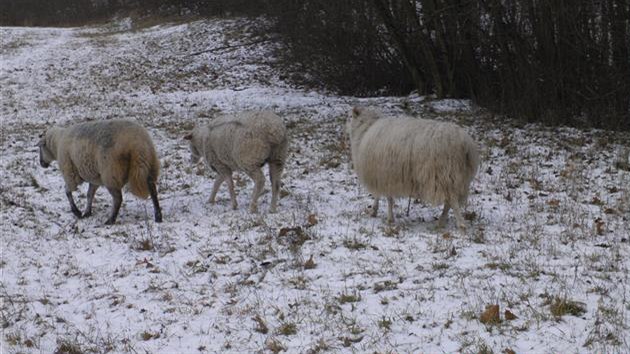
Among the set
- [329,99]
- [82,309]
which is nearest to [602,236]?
[82,309]

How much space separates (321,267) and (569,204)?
3.88 metres

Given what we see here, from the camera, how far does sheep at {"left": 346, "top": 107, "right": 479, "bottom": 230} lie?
6859mm

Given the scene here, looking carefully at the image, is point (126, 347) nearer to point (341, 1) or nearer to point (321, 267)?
point (321, 267)

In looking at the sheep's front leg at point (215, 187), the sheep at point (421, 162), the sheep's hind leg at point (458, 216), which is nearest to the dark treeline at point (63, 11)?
the sheep's front leg at point (215, 187)

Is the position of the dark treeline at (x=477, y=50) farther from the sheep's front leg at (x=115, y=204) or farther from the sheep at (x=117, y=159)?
the sheep's front leg at (x=115, y=204)

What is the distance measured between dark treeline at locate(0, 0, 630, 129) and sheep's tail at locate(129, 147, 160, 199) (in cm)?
824

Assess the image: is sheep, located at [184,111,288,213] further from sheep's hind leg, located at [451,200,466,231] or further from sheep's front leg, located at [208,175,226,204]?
sheep's hind leg, located at [451,200,466,231]

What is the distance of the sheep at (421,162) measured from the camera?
22.5ft

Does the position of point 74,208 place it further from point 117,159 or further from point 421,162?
point 421,162

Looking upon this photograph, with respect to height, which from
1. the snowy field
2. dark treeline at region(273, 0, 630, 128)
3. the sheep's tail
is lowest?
the snowy field

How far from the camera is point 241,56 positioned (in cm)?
2623

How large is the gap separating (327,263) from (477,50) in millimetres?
12739

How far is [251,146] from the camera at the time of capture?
27.2 ft

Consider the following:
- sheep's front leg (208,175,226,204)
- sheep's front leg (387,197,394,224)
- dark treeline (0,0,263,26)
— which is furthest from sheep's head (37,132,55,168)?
dark treeline (0,0,263,26)
